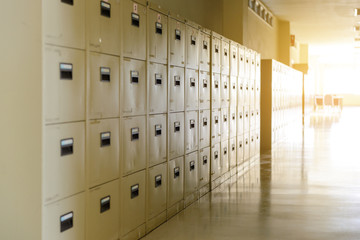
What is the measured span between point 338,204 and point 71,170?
3.15m

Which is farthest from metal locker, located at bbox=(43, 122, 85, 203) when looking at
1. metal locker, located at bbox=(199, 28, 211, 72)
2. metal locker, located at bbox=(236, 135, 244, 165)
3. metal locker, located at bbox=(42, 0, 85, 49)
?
metal locker, located at bbox=(236, 135, 244, 165)

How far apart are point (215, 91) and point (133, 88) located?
2.44 metres

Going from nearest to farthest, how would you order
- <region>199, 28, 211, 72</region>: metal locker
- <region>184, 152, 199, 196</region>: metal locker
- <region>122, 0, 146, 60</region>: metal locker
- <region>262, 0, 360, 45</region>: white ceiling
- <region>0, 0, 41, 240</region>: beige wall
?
<region>0, 0, 41, 240</region>: beige wall
<region>122, 0, 146, 60</region>: metal locker
<region>184, 152, 199, 196</region>: metal locker
<region>199, 28, 211, 72</region>: metal locker
<region>262, 0, 360, 45</region>: white ceiling

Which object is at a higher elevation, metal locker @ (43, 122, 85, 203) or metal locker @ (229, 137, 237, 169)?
metal locker @ (43, 122, 85, 203)

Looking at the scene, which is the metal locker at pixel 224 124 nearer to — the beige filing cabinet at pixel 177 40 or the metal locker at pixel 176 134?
the metal locker at pixel 176 134

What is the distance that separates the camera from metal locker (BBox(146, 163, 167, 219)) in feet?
12.8

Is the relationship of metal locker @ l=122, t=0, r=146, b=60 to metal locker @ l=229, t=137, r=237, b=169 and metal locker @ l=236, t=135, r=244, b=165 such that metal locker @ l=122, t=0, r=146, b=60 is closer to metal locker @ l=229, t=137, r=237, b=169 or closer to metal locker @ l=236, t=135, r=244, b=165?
metal locker @ l=229, t=137, r=237, b=169

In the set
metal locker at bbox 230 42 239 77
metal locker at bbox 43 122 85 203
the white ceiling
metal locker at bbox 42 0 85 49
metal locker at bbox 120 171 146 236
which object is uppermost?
the white ceiling

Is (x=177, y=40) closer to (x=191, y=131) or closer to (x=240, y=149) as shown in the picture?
(x=191, y=131)

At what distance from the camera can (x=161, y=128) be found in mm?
4121

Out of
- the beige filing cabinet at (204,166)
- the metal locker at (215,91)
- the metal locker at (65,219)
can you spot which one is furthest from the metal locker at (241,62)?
the metal locker at (65,219)

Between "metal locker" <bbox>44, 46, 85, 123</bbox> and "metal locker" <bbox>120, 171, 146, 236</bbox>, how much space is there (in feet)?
2.50

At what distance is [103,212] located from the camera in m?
3.13

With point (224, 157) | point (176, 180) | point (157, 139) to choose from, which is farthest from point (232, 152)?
point (157, 139)
